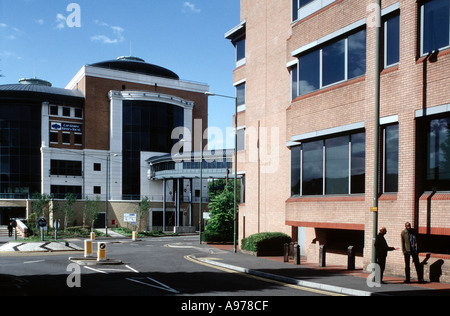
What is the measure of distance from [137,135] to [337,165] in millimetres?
55279

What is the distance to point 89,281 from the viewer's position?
14.9 m

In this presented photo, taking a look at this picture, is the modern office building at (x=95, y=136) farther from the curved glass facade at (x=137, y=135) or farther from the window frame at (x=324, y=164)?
the window frame at (x=324, y=164)

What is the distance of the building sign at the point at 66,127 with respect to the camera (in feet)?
219

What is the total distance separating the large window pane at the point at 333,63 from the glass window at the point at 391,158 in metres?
3.28

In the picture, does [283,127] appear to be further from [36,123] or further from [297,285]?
[36,123]

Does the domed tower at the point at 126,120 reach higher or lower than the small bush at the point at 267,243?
higher

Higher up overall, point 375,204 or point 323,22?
point 323,22

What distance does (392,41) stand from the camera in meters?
16.4

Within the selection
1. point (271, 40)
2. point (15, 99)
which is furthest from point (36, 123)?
point (271, 40)

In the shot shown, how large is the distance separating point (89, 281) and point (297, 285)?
251 inches

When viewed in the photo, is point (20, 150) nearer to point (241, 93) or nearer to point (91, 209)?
point (91, 209)

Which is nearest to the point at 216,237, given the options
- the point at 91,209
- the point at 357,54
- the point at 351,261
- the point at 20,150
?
the point at 351,261

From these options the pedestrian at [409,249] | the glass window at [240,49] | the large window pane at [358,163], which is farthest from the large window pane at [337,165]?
the glass window at [240,49]
